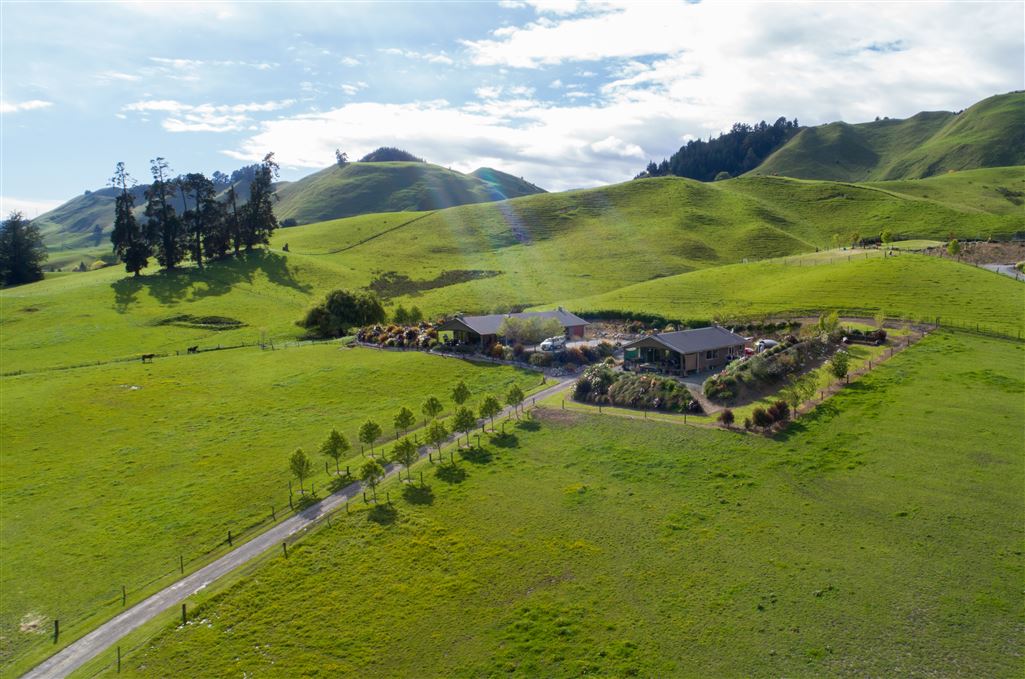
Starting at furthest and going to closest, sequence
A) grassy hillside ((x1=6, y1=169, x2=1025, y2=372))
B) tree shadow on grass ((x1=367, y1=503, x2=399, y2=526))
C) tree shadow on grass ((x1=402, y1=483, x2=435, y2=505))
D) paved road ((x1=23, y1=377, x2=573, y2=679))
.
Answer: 1. grassy hillside ((x1=6, y1=169, x2=1025, y2=372))
2. tree shadow on grass ((x1=402, y1=483, x2=435, y2=505))
3. tree shadow on grass ((x1=367, y1=503, x2=399, y2=526))
4. paved road ((x1=23, y1=377, x2=573, y2=679))

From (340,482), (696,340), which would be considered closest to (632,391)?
(696,340)

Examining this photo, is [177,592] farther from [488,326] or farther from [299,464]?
[488,326]

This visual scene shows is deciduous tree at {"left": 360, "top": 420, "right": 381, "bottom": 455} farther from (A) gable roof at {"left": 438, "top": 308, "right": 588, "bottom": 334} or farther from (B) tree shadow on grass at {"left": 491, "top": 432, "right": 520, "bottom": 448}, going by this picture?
(A) gable roof at {"left": 438, "top": 308, "right": 588, "bottom": 334}

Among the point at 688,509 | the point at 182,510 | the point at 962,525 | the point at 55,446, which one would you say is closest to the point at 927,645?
the point at 962,525

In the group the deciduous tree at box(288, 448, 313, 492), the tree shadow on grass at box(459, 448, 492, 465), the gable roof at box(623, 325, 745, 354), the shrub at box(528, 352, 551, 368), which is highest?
the gable roof at box(623, 325, 745, 354)

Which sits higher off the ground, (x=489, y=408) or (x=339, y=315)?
(x=339, y=315)

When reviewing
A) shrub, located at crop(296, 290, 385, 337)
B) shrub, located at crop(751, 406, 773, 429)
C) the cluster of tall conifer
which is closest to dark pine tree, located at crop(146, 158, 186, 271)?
the cluster of tall conifer
